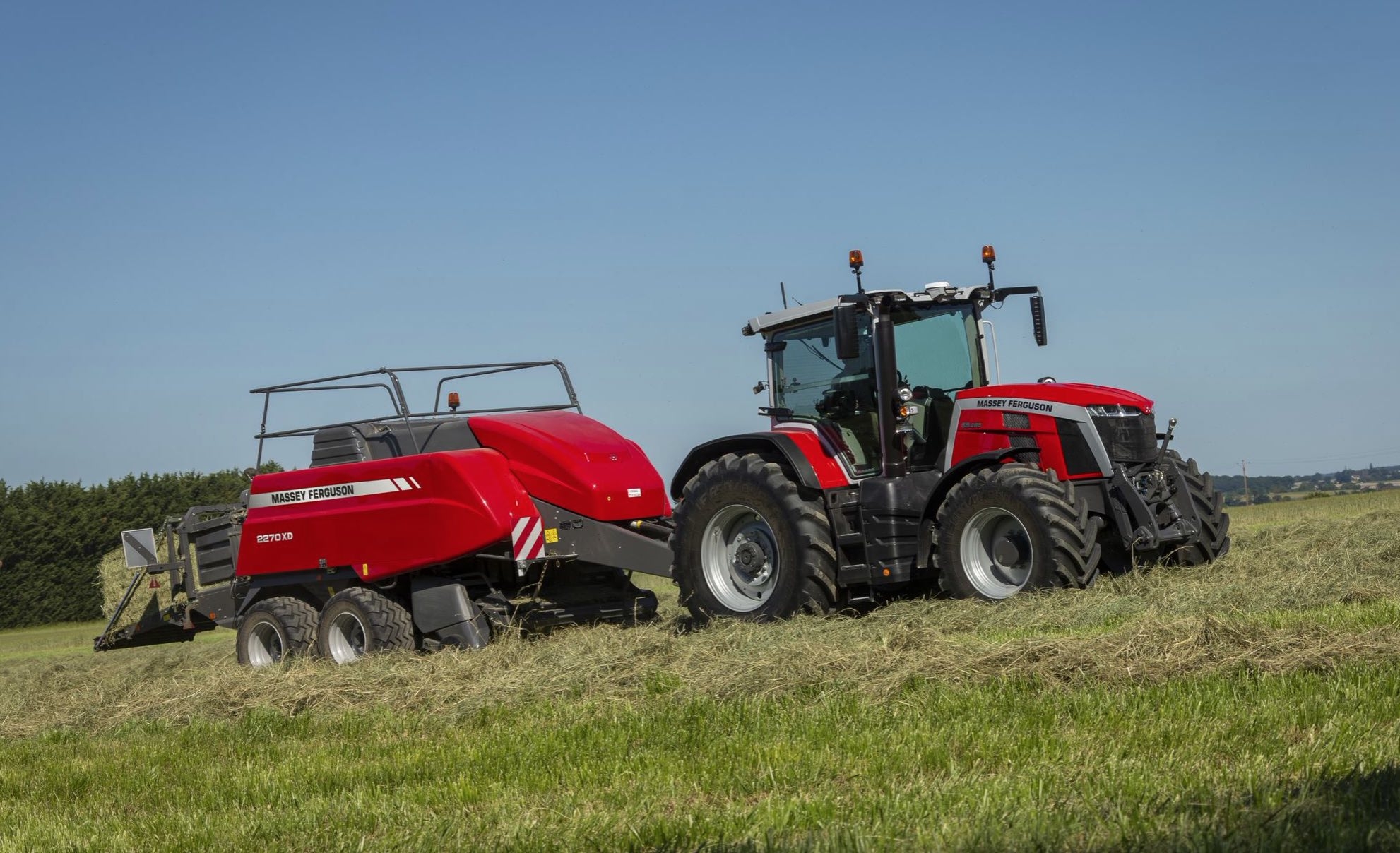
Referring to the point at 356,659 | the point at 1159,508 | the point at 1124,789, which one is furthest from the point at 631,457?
the point at 1124,789

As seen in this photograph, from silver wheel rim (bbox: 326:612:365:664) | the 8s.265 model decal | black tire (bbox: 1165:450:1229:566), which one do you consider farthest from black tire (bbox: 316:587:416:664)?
black tire (bbox: 1165:450:1229:566)

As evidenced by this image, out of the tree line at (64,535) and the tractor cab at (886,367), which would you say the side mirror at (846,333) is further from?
the tree line at (64,535)

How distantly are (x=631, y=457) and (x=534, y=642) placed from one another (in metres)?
1.98

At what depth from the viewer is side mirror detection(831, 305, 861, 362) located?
391 inches

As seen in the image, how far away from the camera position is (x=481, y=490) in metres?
10.3

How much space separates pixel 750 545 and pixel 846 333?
1.86m

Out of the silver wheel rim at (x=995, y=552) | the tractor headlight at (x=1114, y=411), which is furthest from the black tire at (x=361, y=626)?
the tractor headlight at (x=1114, y=411)

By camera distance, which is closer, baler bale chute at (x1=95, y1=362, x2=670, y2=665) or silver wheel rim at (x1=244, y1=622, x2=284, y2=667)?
baler bale chute at (x1=95, y1=362, x2=670, y2=665)

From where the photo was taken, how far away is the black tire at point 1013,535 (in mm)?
9008

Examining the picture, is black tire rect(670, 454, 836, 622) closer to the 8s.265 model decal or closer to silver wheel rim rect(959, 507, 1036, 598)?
silver wheel rim rect(959, 507, 1036, 598)

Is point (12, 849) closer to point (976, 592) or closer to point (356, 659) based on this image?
point (356, 659)

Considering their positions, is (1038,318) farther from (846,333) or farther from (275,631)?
(275,631)

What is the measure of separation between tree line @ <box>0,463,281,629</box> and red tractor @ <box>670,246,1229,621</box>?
22.3m

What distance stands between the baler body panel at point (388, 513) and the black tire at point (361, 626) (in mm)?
252
